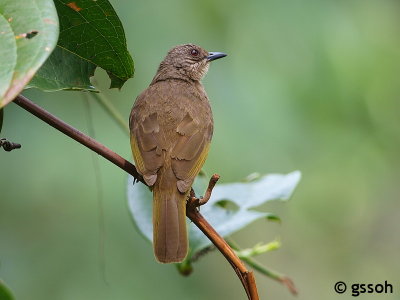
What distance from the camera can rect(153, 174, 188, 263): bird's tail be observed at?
2.80 metres

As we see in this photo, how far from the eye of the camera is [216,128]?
4883 millimetres

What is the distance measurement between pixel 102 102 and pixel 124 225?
1.20 m

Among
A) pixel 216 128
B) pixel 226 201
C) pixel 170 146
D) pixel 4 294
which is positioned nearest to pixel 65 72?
pixel 4 294

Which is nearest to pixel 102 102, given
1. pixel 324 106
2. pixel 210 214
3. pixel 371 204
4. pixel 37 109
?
pixel 210 214

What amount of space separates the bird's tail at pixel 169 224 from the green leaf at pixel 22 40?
1224 millimetres

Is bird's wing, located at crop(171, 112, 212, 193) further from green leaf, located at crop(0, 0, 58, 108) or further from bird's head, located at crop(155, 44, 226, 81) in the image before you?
green leaf, located at crop(0, 0, 58, 108)

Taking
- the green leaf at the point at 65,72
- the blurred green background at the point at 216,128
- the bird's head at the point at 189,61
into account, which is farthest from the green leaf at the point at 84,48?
the bird's head at the point at 189,61

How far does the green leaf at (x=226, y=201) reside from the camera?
3.31 metres

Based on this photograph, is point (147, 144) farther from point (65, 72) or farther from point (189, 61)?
point (189, 61)

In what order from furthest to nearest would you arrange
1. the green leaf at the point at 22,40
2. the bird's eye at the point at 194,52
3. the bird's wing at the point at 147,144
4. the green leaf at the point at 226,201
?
the bird's eye at the point at 194,52 → the green leaf at the point at 226,201 → the bird's wing at the point at 147,144 → the green leaf at the point at 22,40

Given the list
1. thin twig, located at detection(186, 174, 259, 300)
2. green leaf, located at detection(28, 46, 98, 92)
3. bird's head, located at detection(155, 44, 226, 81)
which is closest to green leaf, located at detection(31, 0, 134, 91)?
green leaf, located at detection(28, 46, 98, 92)

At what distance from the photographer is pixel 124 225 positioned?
4.62m

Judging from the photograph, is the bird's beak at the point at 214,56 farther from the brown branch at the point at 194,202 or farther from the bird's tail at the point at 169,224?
the brown branch at the point at 194,202

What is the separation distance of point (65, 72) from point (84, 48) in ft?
0.37
